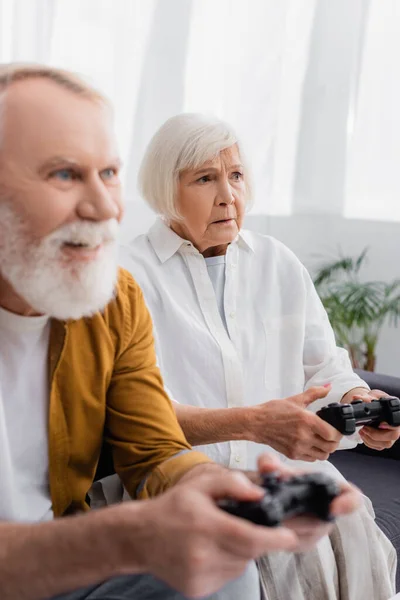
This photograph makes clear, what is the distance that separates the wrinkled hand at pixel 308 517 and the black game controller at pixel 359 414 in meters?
0.51

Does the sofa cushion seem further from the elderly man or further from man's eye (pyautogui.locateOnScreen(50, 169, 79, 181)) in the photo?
man's eye (pyautogui.locateOnScreen(50, 169, 79, 181))

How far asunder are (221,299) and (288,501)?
1.13 metres

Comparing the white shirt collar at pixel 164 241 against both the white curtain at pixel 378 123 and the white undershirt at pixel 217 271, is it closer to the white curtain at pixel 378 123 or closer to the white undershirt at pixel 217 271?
the white undershirt at pixel 217 271

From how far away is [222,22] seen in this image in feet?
12.1

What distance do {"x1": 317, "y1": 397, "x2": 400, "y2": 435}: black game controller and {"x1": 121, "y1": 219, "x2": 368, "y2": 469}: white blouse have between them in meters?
0.23

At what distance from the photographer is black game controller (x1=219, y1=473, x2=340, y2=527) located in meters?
0.83

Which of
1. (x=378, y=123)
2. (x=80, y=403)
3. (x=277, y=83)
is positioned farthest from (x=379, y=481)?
(x=277, y=83)

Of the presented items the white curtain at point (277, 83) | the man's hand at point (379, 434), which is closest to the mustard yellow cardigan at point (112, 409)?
the man's hand at point (379, 434)

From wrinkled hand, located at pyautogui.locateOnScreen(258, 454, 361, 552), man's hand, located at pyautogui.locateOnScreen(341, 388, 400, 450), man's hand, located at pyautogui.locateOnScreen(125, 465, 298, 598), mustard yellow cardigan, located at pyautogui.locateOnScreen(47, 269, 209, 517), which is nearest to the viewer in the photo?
man's hand, located at pyautogui.locateOnScreen(125, 465, 298, 598)

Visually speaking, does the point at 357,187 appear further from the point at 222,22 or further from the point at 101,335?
the point at 101,335

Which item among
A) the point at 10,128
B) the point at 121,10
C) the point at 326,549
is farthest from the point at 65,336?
the point at 121,10

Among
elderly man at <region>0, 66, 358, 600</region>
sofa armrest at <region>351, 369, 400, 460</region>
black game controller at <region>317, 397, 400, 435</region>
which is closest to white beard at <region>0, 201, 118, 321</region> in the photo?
elderly man at <region>0, 66, 358, 600</region>

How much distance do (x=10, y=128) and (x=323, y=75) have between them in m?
3.31

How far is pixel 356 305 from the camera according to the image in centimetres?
376
